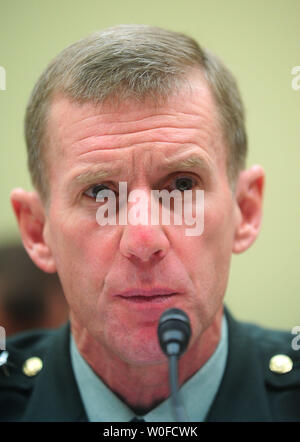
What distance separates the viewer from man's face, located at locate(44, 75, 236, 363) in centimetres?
116

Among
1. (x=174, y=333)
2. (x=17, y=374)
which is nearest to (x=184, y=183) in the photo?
(x=174, y=333)

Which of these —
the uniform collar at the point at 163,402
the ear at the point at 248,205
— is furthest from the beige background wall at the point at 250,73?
the uniform collar at the point at 163,402

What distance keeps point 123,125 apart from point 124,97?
7 centimetres

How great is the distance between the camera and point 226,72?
4.90 feet

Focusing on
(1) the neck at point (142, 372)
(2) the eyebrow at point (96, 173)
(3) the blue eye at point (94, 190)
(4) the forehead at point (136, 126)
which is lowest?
(1) the neck at point (142, 372)

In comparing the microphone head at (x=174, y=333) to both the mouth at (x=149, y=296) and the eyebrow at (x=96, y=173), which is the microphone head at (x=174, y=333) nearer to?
the mouth at (x=149, y=296)

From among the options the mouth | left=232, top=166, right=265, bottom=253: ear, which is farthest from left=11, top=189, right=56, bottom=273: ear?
left=232, top=166, right=265, bottom=253: ear

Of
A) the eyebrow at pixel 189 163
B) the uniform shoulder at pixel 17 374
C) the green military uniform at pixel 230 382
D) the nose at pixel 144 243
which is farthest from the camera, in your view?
the uniform shoulder at pixel 17 374

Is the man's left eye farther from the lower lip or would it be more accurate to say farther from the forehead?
the lower lip

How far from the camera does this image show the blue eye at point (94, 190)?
1.26 metres

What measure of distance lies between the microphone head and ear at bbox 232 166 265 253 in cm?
52

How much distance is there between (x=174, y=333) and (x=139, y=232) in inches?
10.1

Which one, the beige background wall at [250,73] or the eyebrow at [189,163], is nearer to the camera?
the eyebrow at [189,163]

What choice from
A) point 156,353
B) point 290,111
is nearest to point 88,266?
point 156,353
